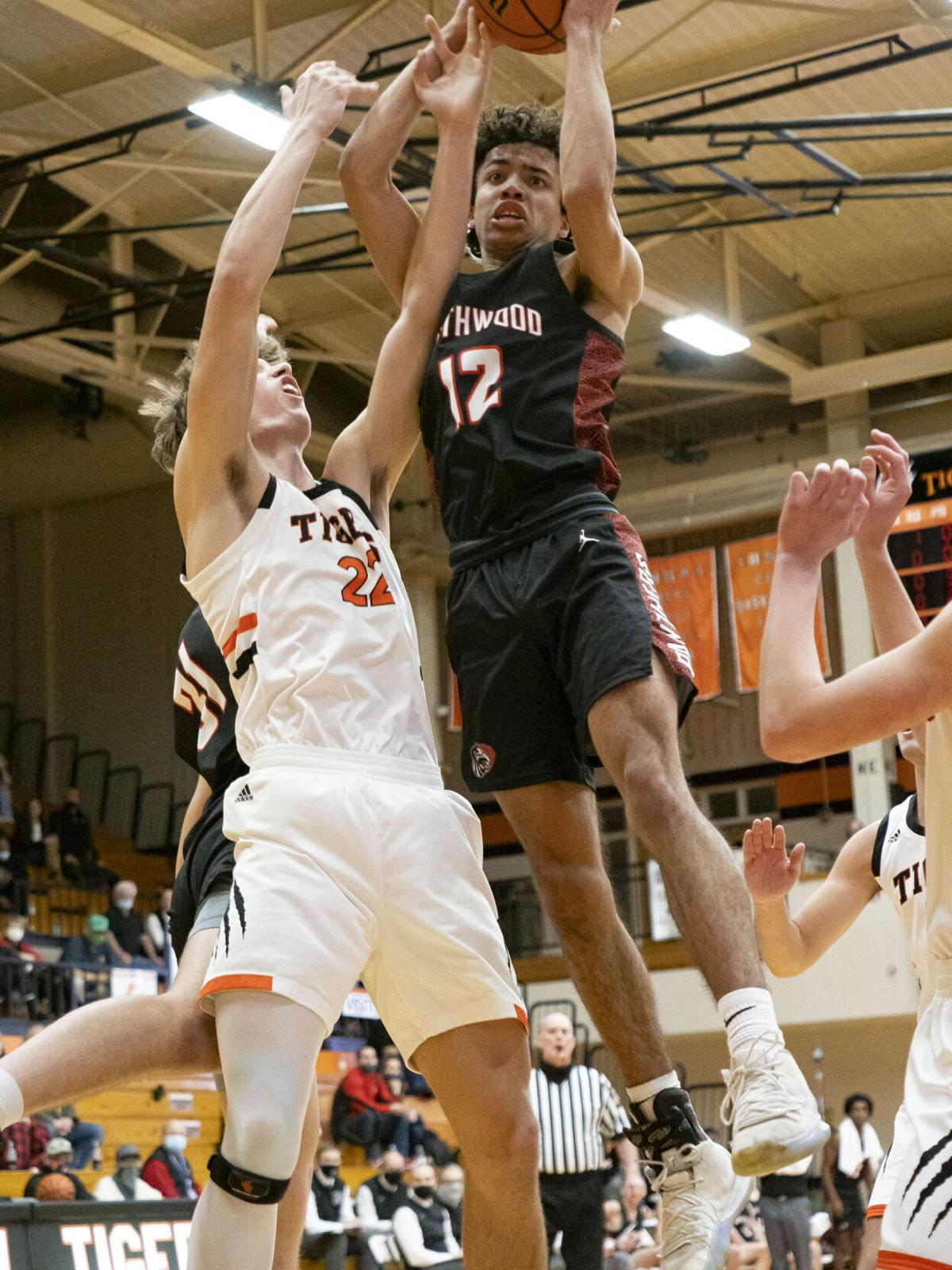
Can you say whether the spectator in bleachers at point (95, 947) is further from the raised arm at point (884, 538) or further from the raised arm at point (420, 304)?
the raised arm at point (884, 538)

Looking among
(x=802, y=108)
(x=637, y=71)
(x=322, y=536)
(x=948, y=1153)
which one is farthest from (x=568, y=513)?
(x=802, y=108)

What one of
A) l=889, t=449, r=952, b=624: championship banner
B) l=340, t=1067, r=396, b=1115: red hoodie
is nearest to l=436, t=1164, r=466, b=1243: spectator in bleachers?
l=340, t=1067, r=396, b=1115: red hoodie

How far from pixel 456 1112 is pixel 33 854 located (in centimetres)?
1677

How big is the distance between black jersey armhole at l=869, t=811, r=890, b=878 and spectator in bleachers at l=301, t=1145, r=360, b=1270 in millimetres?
7919

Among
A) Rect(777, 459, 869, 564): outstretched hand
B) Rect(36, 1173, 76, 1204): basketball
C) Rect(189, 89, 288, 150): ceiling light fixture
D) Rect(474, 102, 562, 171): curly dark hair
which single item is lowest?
Rect(36, 1173, 76, 1204): basketball

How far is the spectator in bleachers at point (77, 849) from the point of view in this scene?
2031 centimetres

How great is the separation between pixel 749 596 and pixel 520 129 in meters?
15.0

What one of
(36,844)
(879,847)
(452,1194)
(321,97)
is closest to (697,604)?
(452,1194)

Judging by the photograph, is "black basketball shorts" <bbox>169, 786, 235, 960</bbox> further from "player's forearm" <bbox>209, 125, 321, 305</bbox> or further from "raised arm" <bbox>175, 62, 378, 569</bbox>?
"player's forearm" <bbox>209, 125, 321, 305</bbox>

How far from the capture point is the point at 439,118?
179 inches

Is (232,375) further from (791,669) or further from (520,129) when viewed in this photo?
(791,669)

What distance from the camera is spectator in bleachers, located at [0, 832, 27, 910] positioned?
18219 millimetres

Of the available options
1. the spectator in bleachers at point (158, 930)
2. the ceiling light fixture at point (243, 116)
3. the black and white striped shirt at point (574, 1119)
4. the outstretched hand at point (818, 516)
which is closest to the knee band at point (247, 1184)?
the outstretched hand at point (818, 516)

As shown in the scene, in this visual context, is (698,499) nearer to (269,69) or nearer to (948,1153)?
(269,69)
